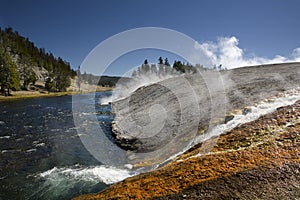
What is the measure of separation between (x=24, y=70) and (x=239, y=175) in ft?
360

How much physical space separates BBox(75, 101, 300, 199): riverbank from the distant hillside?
3071 inches

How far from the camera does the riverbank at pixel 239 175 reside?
4.89 metres

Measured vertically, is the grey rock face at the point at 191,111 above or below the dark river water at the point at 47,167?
above

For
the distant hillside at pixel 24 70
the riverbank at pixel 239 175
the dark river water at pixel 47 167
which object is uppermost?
the distant hillside at pixel 24 70

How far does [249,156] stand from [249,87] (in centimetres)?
1185

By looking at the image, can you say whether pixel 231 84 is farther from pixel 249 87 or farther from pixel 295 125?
pixel 295 125

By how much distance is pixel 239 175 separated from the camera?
17.5 ft

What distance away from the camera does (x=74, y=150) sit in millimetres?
15547

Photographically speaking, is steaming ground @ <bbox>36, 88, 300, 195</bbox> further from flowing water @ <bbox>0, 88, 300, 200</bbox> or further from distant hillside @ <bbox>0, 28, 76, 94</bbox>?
distant hillside @ <bbox>0, 28, 76, 94</bbox>

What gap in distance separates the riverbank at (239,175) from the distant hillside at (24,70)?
7801cm

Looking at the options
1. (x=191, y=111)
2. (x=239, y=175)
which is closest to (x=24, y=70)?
(x=191, y=111)

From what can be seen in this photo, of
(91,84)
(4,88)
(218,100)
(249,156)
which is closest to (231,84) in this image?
(218,100)

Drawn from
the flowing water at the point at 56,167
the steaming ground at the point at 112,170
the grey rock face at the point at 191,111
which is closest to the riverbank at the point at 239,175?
the steaming ground at the point at 112,170

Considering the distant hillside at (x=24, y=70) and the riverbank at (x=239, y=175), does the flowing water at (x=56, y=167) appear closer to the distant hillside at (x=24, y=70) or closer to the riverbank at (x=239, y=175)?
the riverbank at (x=239, y=175)
